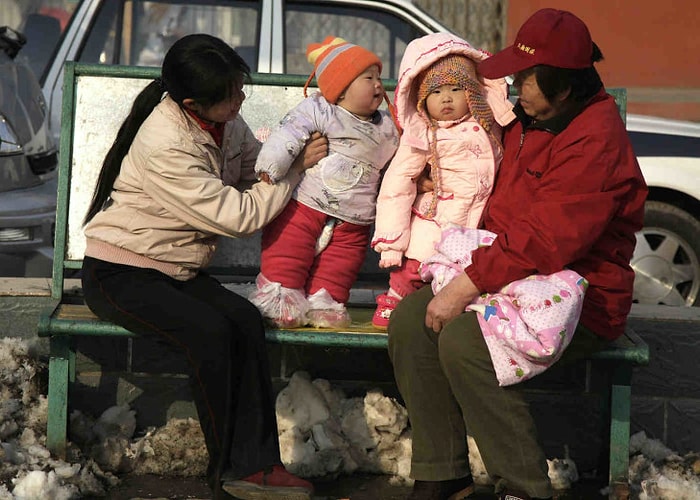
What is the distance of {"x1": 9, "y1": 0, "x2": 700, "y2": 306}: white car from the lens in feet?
20.5

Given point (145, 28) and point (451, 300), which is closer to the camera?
point (451, 300)

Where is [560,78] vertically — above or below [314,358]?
above

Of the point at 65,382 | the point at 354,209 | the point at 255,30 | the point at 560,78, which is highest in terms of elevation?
the point at 255,30

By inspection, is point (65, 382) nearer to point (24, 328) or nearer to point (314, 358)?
point (24, 328)

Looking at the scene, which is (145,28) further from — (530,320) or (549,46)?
(530,320)

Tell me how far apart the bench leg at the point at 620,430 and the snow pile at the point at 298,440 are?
0.36ft

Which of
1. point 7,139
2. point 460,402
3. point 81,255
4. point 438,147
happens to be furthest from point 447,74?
point 7,139

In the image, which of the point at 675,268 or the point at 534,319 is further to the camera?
the point at 675,268

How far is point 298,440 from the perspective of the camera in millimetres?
4434

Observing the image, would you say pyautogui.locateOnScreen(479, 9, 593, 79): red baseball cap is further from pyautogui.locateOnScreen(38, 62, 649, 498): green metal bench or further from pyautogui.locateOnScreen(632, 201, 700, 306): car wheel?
pyautogui.locateOnScreen(632, 201, 700, 306): car wheel

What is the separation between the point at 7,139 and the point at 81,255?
1.65m

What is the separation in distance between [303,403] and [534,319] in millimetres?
1240

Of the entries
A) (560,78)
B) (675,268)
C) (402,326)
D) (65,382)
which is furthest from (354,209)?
(675,268)

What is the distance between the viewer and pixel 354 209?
167 inches
